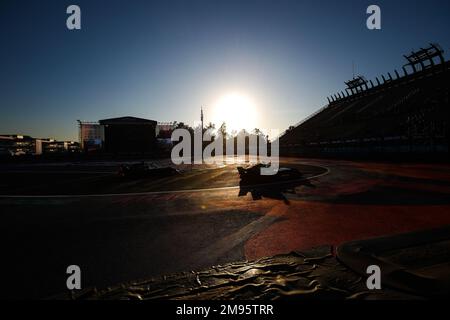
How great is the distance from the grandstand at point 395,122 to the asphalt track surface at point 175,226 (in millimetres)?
19313

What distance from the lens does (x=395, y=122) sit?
35406mm

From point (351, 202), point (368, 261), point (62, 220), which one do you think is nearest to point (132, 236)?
point (62, 220)

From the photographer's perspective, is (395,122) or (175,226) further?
(395,122)

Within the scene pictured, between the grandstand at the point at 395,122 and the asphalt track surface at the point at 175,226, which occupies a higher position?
the grandstand at the point at 395,122

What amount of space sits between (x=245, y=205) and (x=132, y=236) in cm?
463

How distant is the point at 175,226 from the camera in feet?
24.2

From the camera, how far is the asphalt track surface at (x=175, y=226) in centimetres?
487

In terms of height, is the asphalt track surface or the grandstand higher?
the grandstand

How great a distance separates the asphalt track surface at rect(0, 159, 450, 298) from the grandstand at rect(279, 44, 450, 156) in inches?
760

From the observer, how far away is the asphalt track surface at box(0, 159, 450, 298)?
487cm

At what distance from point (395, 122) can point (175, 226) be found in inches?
1523

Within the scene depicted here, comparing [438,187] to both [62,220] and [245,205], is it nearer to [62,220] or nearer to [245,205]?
[245,205]
